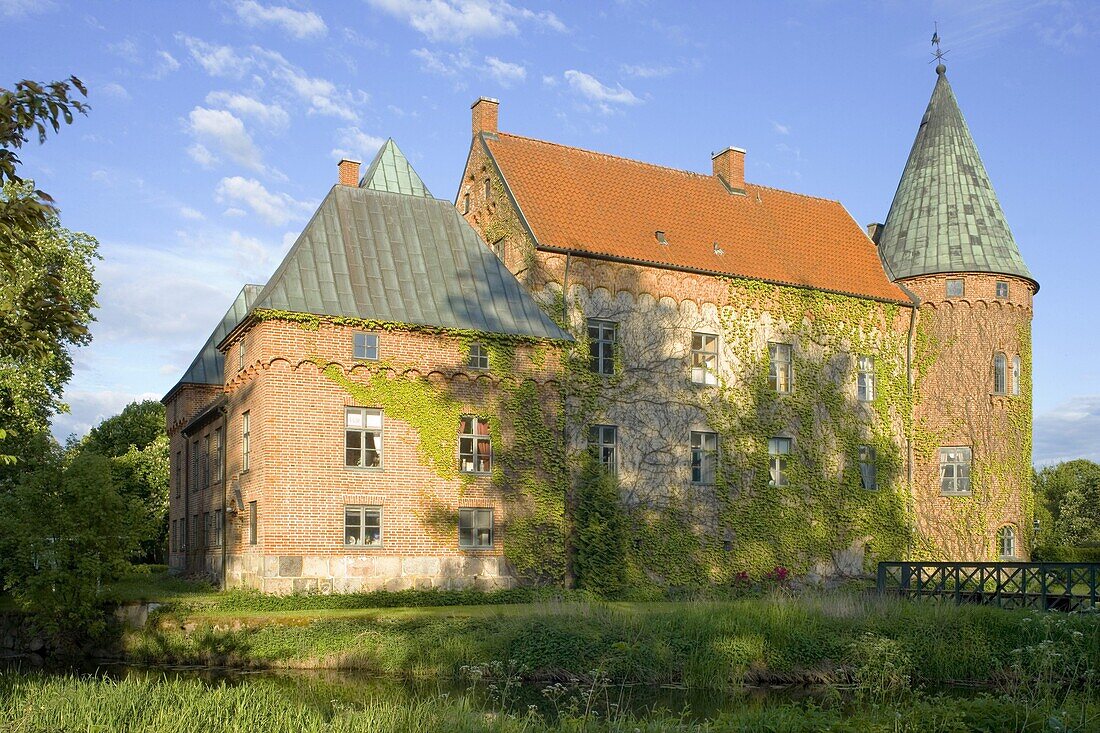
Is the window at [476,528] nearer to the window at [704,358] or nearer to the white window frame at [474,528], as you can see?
the white window frame at [474,528]

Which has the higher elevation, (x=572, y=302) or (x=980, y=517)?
(x=572, y=302)

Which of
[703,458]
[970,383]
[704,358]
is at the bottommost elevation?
[703,458]

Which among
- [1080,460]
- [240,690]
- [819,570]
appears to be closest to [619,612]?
[240,690]

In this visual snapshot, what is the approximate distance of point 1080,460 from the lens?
6938 cm

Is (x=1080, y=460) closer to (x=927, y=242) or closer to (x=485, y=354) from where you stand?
(x=927, y=242)

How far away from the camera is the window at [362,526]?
75.3 ft

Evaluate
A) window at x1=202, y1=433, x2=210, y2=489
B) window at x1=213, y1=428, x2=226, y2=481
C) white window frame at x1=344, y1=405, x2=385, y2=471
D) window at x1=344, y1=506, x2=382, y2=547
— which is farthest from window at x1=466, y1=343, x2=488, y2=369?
window at x1=202, y1=433, x2=210, y2=489

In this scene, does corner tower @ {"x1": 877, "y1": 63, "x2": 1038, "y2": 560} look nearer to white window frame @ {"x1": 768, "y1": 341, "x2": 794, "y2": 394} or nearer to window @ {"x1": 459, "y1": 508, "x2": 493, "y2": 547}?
white window frame @ {"x1": 768, "y1": 341, "x2": 794, "y2": 394}

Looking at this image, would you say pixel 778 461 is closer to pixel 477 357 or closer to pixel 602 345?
pixel 602 345

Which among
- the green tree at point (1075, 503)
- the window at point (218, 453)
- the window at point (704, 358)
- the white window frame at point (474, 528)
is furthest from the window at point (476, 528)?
the green tree at point (1075, 503)

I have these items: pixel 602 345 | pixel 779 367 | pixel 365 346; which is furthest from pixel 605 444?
pixel 365 346

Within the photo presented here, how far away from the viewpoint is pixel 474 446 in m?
24.5

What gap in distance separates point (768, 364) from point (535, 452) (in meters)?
7.99

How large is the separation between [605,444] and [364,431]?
21.0ft
